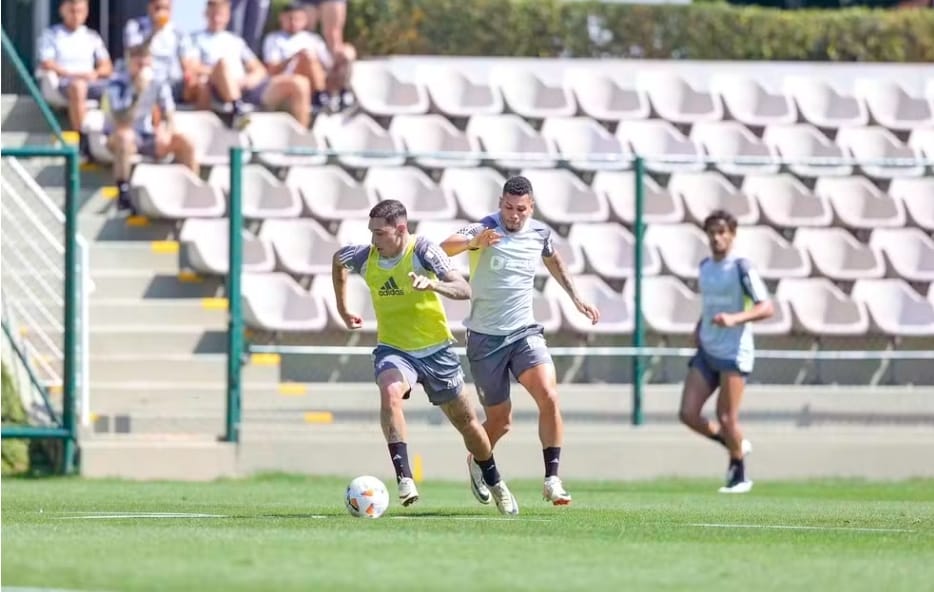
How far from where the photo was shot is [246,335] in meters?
19.5

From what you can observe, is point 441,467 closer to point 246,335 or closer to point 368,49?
point 246,335

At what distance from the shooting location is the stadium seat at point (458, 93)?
73.9 feet

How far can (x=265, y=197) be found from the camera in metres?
20.5

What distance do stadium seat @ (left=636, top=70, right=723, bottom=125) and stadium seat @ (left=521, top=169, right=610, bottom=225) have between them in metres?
2.24

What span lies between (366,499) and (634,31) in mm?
14469

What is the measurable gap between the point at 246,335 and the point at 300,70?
3.95 meters

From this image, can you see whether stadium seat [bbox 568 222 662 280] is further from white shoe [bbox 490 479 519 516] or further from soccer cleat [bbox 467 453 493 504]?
white shoe [bbox 490 479 519 516]

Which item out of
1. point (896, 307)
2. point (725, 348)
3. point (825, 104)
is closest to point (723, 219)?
point (725, 348)

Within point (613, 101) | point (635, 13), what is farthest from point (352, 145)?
point (635, 13)

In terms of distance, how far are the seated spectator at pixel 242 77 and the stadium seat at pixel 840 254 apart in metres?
5.72

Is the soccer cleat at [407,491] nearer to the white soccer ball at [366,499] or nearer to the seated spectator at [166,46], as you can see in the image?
the white soccer ball at [366,499]

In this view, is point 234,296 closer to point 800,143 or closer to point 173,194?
point 173,194

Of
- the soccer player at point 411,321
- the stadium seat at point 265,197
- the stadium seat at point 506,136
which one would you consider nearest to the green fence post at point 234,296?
the stadium seat at point 265,197

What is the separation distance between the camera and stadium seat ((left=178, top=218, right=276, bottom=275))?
1998 cm
